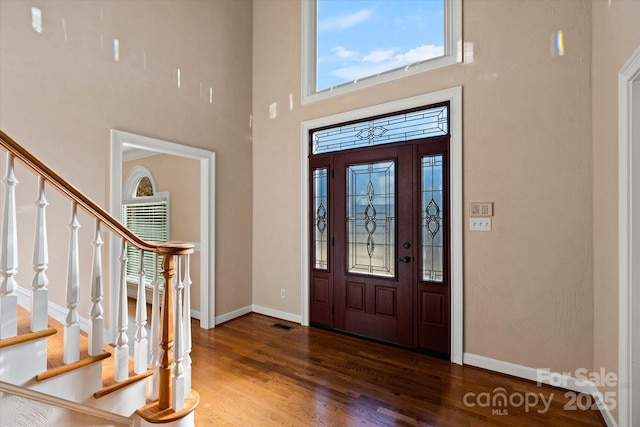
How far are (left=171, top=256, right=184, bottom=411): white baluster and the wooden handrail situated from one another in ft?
0.51

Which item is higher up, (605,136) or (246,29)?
(246,29)

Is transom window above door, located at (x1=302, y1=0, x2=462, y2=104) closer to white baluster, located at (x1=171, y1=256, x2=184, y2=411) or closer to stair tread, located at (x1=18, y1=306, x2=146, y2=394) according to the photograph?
white baluster, located at (x1=171, y1=256, x2=184, y2=411)

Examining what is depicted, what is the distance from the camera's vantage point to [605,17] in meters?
2.09

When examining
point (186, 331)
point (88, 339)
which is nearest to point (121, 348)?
point (88, 339)

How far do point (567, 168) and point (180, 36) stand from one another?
4.06 metres

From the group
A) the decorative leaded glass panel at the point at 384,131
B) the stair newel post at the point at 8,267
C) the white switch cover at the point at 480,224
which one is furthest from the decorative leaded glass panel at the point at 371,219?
the stair newel post at the point at 8,267

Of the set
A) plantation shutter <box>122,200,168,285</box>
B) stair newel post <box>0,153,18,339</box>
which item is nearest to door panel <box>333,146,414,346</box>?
stair newel post <box>0,153,18,339</box>

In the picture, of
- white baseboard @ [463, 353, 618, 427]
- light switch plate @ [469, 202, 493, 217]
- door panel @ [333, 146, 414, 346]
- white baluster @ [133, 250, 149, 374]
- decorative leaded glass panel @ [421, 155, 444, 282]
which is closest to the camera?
white baluster @ [133, 250, 149, 374]

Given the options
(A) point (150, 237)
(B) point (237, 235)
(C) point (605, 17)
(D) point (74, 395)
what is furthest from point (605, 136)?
(A) point (150, 237)

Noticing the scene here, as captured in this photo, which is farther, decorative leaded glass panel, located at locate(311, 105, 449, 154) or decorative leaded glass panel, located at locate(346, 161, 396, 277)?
decorative leaded glass panel, located at locate(346, 161, 396, 277)

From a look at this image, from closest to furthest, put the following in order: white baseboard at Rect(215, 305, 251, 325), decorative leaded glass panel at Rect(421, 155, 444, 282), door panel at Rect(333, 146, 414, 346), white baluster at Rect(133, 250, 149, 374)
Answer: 1. white baluster at Rect(133, 250, 149, 374)
2. decorative leaded glass panel at Rect(421, 155, 444, 282)
3. door panel at Rect(333, 146, 414, 346)
4. white baseboard at Rect(215, 305, 251, 325)

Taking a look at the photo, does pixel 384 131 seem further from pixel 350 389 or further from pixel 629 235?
pixel 350 389

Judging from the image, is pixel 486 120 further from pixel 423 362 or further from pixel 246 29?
pixel 246 29

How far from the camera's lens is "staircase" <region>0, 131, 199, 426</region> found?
1.43 m
